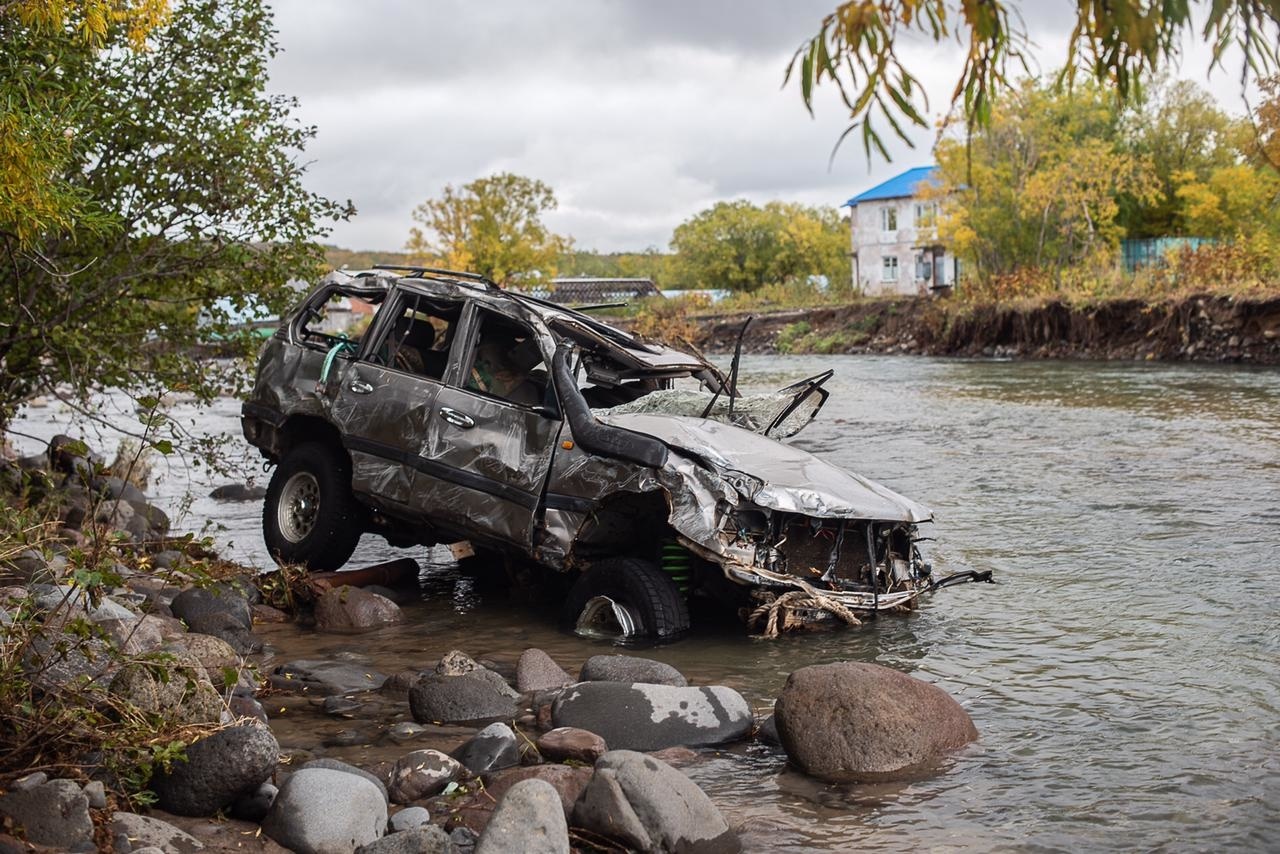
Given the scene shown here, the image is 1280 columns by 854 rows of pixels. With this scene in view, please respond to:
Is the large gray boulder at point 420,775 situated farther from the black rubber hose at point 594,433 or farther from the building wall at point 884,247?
→ the building wall at point 884,247

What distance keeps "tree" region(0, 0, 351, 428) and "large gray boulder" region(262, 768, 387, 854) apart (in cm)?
634

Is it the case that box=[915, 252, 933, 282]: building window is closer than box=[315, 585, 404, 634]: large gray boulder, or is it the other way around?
box=[315, 585, 404, 634]: large gray boulder

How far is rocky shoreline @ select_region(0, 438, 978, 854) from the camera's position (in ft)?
15.3

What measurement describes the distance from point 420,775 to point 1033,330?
36.2 m

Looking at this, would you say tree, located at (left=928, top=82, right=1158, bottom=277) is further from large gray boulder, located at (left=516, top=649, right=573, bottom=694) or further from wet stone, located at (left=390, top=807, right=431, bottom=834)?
wet stone, located at (left=390, top=807, right=431, bottom=834)

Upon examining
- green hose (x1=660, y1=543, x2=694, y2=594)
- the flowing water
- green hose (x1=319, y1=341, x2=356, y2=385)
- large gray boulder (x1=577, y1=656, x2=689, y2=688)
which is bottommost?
the flowing water

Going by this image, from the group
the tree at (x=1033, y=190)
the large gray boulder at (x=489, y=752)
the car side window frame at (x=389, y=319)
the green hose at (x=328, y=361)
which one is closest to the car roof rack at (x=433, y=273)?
the car side window frame at (x=389, y=319)

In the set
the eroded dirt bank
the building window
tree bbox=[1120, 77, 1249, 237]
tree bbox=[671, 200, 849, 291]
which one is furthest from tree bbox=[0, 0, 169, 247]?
tree bbox=[671, 200, 849, 291]

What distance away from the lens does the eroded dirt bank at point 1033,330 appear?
101 feet

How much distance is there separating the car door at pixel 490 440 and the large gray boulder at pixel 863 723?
103 inches

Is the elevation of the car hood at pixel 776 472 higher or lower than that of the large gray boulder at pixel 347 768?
higher

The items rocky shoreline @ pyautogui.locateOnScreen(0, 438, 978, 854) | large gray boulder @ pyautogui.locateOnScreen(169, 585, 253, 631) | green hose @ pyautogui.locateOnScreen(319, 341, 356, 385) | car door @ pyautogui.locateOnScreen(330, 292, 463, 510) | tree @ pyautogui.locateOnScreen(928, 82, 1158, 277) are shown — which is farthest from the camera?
tree @ pyautogui.locateOnScreen(928, 82, 1158, 277)

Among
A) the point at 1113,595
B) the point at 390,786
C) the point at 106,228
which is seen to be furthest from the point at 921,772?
the point at 106,228

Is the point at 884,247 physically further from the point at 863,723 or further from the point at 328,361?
the point at 863,723
